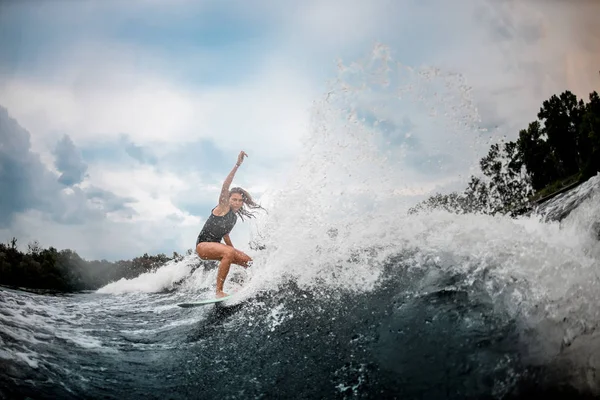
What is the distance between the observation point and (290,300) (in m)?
4.28

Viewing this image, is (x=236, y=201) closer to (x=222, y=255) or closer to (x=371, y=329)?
(x=222, y=255)

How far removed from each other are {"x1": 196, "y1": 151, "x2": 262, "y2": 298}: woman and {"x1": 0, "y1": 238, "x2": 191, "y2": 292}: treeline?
27.3 ft

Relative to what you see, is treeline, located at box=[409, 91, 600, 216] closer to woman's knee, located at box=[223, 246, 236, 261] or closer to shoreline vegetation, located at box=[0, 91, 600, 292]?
shoreline vegetation, located at box=[0, 91, 600, 292]

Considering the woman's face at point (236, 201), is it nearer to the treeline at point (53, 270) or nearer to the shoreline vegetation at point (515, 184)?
the shoreline vegetation at point (515, 184)

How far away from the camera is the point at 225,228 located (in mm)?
5652

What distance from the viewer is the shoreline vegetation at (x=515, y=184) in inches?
440

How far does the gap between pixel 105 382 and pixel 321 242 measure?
3161 mm

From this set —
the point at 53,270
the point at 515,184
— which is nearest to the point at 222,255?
the point at 53,270

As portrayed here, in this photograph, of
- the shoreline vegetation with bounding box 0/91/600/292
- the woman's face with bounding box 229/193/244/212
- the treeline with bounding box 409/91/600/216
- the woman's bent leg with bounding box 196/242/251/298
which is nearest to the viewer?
the woman's bent leg with bounding box 196/242/251/298

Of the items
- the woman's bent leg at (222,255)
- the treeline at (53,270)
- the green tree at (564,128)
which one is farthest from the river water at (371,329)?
the green tree at (564,128)

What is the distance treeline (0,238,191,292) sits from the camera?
14.4 meters

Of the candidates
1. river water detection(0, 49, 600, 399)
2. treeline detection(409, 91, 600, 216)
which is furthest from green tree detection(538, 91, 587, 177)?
river water detection(0, 49, 600, 399)

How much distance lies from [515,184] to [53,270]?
32938mm

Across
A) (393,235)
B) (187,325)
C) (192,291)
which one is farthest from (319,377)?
(192,291)
